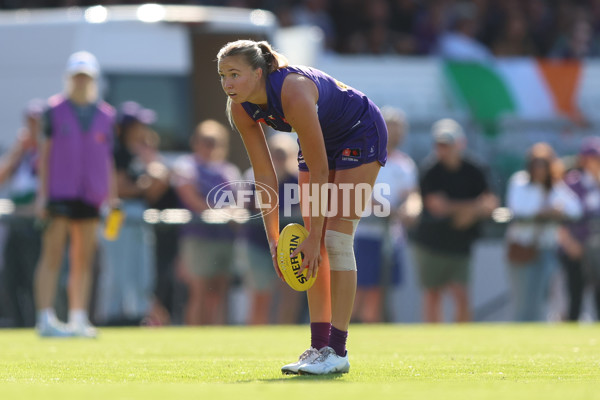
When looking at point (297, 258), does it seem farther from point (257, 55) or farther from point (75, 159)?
point (75, 159)

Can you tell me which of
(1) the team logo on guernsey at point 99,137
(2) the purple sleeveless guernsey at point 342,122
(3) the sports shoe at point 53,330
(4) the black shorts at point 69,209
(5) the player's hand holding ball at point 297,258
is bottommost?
(3) the sports shoe at point 53,330

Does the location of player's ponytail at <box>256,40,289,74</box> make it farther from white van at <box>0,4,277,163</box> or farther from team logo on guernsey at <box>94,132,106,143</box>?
white van at <box>0,4,277,163</box>

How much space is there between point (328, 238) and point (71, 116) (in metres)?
4.46

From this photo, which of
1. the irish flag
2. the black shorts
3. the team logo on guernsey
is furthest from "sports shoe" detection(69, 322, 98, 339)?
the irish flag

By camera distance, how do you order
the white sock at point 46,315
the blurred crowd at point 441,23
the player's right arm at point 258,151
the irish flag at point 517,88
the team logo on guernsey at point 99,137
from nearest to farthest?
the player's right arm at point 258,151 → the white sock at point 46,315 → the team logo on guernsey at point 99,137 → the irish flag at point 517,88 → the blurred crowd at point 441,23

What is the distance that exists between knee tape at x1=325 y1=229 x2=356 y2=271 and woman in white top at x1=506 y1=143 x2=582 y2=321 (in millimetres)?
6513

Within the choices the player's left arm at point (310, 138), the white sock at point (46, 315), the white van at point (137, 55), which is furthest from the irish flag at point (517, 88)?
the player's left arm at point (310, 138)

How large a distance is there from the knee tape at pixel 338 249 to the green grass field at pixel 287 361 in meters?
0.57

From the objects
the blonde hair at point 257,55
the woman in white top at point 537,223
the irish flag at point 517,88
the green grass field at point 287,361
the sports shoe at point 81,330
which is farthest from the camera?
the irish flag at point 517,88

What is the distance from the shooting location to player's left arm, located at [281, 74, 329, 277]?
5.85m

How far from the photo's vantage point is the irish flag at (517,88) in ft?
47.5

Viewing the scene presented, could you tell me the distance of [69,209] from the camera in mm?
9977

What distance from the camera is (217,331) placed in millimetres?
11023

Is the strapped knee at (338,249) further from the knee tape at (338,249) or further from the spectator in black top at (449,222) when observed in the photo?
the spectator in black top at (449,222)
